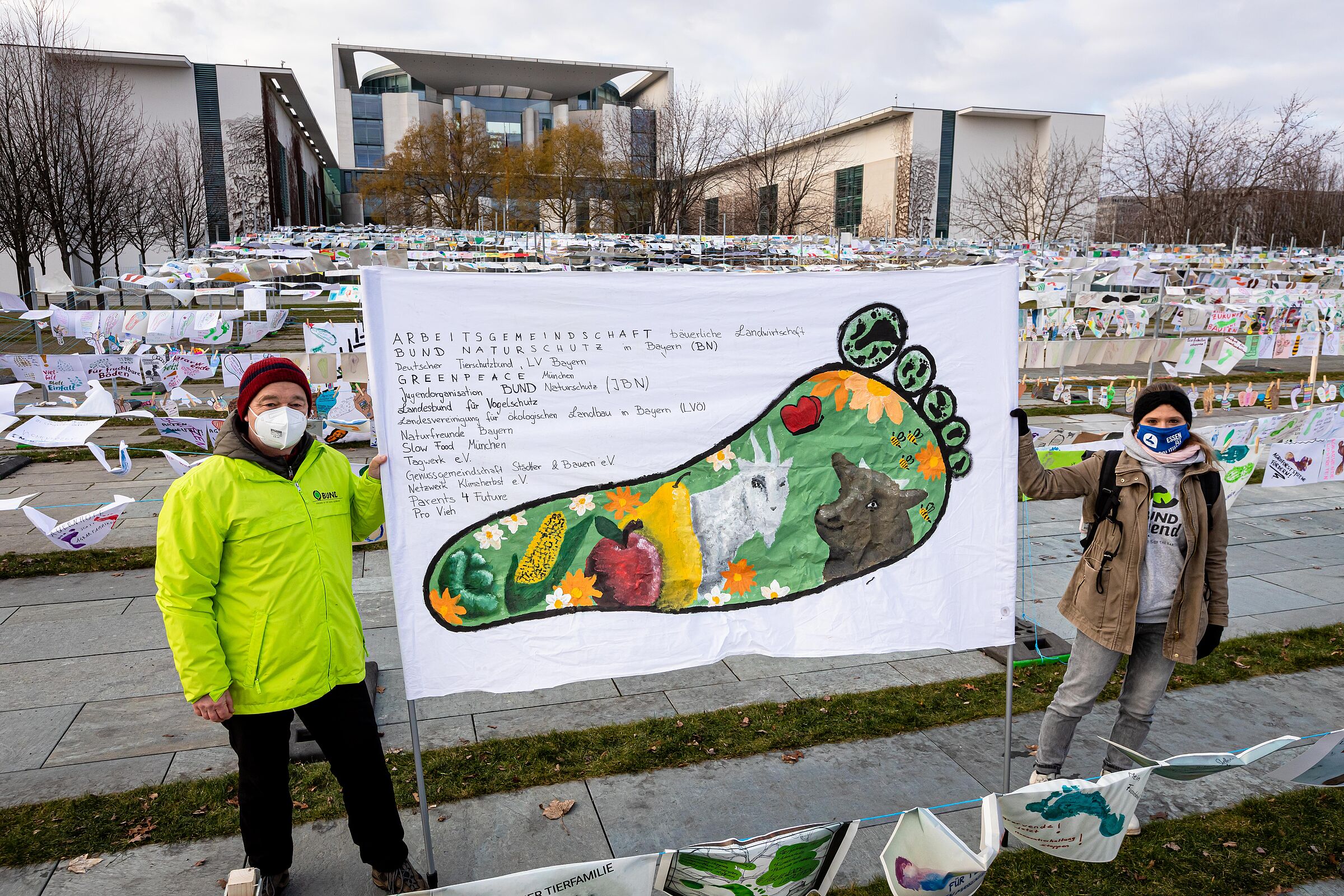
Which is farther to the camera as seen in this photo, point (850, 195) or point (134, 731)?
point (850, 195)

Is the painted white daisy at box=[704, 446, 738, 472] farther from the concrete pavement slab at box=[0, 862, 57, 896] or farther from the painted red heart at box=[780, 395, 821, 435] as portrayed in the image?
the concrete pavement slab at box=[0, 862, 57, 896]

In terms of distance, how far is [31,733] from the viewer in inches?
167

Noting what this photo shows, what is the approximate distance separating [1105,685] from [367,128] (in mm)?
90890

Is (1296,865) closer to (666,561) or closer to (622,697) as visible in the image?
(666,561)

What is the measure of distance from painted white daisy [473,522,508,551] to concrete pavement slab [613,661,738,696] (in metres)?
2.18

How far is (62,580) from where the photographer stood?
253 inches

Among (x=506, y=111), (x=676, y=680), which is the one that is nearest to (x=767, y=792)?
(x=676, y=680)

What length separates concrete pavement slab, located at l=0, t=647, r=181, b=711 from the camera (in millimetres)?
4621

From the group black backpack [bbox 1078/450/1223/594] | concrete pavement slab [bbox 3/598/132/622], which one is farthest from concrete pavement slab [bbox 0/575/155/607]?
black backpack [bbox 1078/450/1223/594]

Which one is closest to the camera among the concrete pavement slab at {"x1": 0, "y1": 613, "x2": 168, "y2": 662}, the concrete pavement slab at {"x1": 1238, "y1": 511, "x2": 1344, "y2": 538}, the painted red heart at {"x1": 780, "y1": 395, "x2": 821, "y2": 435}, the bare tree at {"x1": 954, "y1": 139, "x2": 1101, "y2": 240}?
the painted red heart at {"x1": 780, "y1": 395, "x2": 821, "y2": 435}

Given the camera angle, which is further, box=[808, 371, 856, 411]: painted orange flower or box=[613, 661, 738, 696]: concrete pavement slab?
box=[613, 661, 738, 696]: concrete pavement slab

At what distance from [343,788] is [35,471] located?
9417mm

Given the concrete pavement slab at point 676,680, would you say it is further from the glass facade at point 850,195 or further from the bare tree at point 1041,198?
the glass facade at point 850,195

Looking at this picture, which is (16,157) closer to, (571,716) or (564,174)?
(571,716)
